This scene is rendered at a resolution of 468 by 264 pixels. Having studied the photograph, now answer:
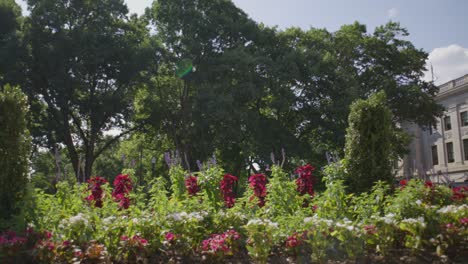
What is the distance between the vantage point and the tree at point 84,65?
2345 cm

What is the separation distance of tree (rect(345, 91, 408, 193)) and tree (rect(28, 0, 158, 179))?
16983mm

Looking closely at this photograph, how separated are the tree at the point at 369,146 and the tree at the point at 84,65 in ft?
55.7

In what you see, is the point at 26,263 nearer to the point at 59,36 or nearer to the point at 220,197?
the point at 220,197

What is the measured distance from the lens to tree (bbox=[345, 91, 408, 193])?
907 centimetres

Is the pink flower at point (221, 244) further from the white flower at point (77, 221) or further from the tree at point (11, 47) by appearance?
the tree at point (11, 47)

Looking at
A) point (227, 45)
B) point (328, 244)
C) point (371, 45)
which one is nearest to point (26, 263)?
point (328, 244)

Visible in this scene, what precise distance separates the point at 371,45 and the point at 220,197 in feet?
75.3

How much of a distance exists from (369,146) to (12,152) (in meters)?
6.63

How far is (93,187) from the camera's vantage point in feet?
29.4

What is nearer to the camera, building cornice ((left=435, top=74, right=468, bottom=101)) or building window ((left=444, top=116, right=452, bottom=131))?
building cornice ((left=435, top=74, right=468, bottom=101))

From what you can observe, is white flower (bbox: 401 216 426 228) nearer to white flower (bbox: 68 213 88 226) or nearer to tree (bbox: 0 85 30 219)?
white flower (bbox: 68 213 88 226)

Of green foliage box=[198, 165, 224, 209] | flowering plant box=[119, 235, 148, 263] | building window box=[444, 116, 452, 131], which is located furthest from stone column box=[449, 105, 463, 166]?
flowering plant box=[119, 235, 148, 263]

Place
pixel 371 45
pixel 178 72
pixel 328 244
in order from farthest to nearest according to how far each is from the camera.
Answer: pixel 371 45, pixel 178 72, pixel 328 244

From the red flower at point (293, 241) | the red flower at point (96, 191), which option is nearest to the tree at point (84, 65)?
the red flower at point (96, 191)
